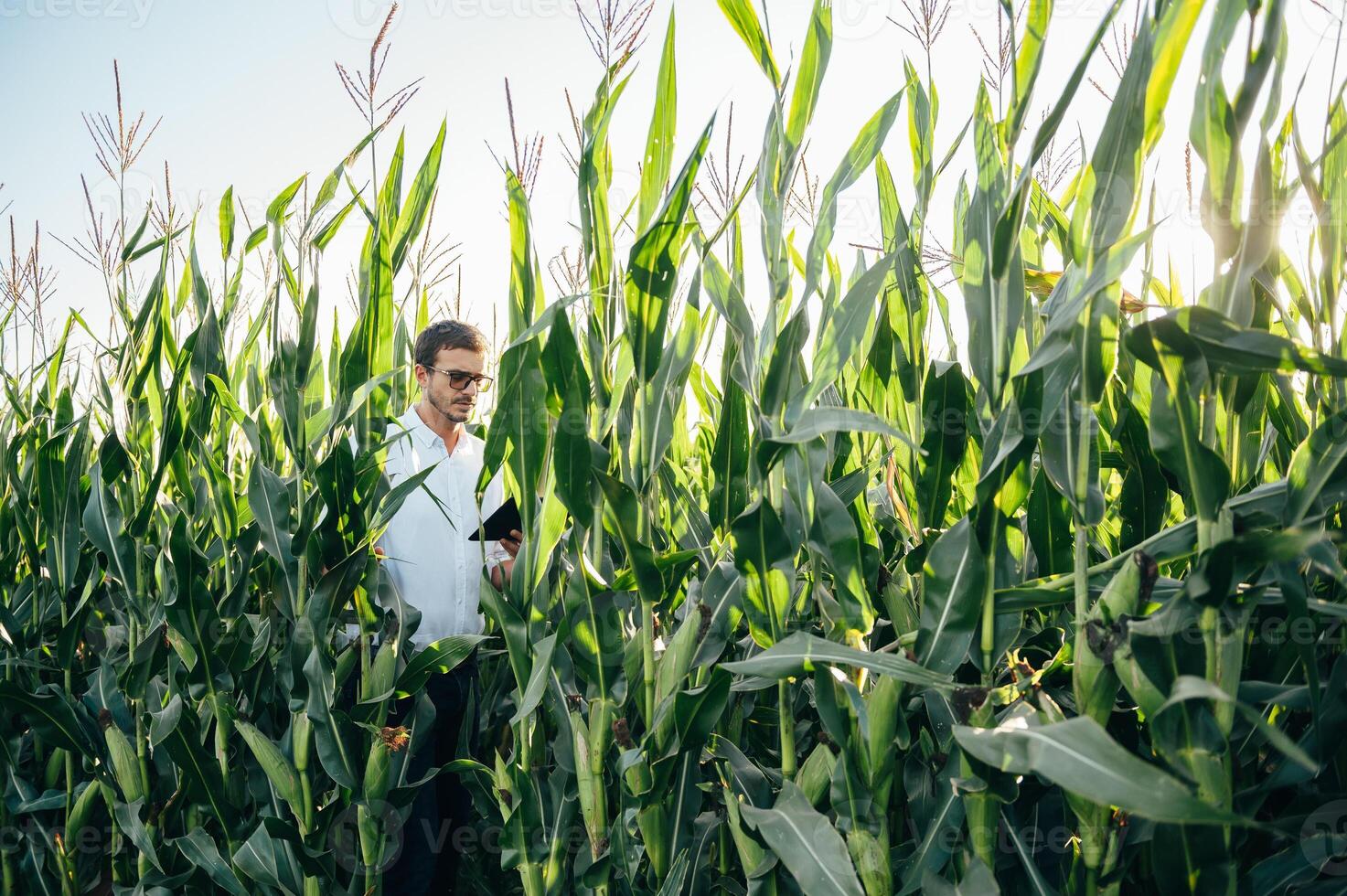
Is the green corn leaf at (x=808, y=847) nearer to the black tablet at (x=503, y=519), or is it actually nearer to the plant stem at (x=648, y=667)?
the plant stem at (x=648, y=667)

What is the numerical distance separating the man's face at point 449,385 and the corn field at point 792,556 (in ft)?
1.56

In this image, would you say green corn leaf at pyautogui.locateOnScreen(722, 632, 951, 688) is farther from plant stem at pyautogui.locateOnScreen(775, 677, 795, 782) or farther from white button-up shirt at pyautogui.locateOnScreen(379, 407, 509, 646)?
white button-up shirt at pyautogui.locateOnScreen(379, 407, 509, 646)

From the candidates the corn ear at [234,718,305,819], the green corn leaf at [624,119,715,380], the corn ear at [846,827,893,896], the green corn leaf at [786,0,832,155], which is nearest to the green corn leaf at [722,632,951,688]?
the corn ear at [846,827,893,896]

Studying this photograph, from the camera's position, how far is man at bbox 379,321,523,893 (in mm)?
2062

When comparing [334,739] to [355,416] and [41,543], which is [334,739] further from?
[41,543]

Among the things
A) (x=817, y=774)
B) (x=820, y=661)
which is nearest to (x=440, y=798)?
(x=817, y=774)

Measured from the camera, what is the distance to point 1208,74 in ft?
3.08

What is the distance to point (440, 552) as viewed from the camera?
7.70ft

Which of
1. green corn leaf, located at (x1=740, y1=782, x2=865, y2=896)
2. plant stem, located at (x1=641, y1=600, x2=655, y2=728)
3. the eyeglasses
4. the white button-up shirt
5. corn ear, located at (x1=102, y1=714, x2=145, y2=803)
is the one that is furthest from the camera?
the white button-up shirt

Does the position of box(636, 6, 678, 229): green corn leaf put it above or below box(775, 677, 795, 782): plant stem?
above

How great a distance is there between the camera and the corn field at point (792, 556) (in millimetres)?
993

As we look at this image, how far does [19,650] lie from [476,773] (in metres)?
1.46

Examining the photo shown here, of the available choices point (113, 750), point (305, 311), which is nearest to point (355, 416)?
point (305, 311)

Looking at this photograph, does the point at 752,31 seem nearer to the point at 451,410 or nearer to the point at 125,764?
the point at 451,410
